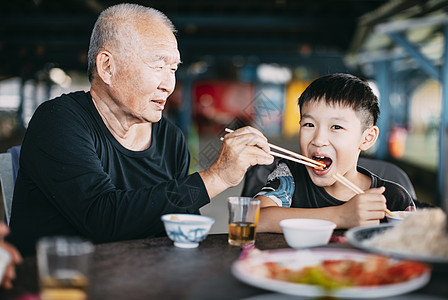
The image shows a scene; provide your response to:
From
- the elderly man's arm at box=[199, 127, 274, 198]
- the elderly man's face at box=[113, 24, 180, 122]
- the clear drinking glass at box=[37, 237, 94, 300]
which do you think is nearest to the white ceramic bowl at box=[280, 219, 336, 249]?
the elderly man's arm at box=[199, 127, 274, 198]

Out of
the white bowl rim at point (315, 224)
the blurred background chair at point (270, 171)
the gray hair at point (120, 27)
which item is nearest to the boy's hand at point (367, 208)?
the white bowl rim at point (315, 224)

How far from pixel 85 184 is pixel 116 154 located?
364mm

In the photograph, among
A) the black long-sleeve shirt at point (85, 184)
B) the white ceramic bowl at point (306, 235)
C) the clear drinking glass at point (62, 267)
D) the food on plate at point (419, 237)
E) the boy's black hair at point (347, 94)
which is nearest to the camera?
the clear drinking glass at point (62, 267)

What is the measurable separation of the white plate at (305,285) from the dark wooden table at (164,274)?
4 centimetres

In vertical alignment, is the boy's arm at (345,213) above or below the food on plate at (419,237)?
below

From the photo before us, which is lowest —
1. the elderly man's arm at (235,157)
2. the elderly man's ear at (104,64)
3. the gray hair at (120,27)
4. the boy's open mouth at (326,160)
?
the boy's open mouth at (326,160)

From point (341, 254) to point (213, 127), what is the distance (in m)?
22.9

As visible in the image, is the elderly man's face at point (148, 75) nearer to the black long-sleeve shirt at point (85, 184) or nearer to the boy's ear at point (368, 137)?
the black long-sleeve shirt at point (85, 184)

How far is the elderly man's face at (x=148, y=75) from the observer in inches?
68.5

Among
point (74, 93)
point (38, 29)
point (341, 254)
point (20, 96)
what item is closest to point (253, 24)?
point (38, 29)

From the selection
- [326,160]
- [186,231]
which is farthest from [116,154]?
[326,160]

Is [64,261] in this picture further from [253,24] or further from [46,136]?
[253,24]

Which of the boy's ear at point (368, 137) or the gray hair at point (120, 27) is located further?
the boy's ear at point (368, 137)

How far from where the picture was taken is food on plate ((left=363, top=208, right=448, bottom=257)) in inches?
40.8
